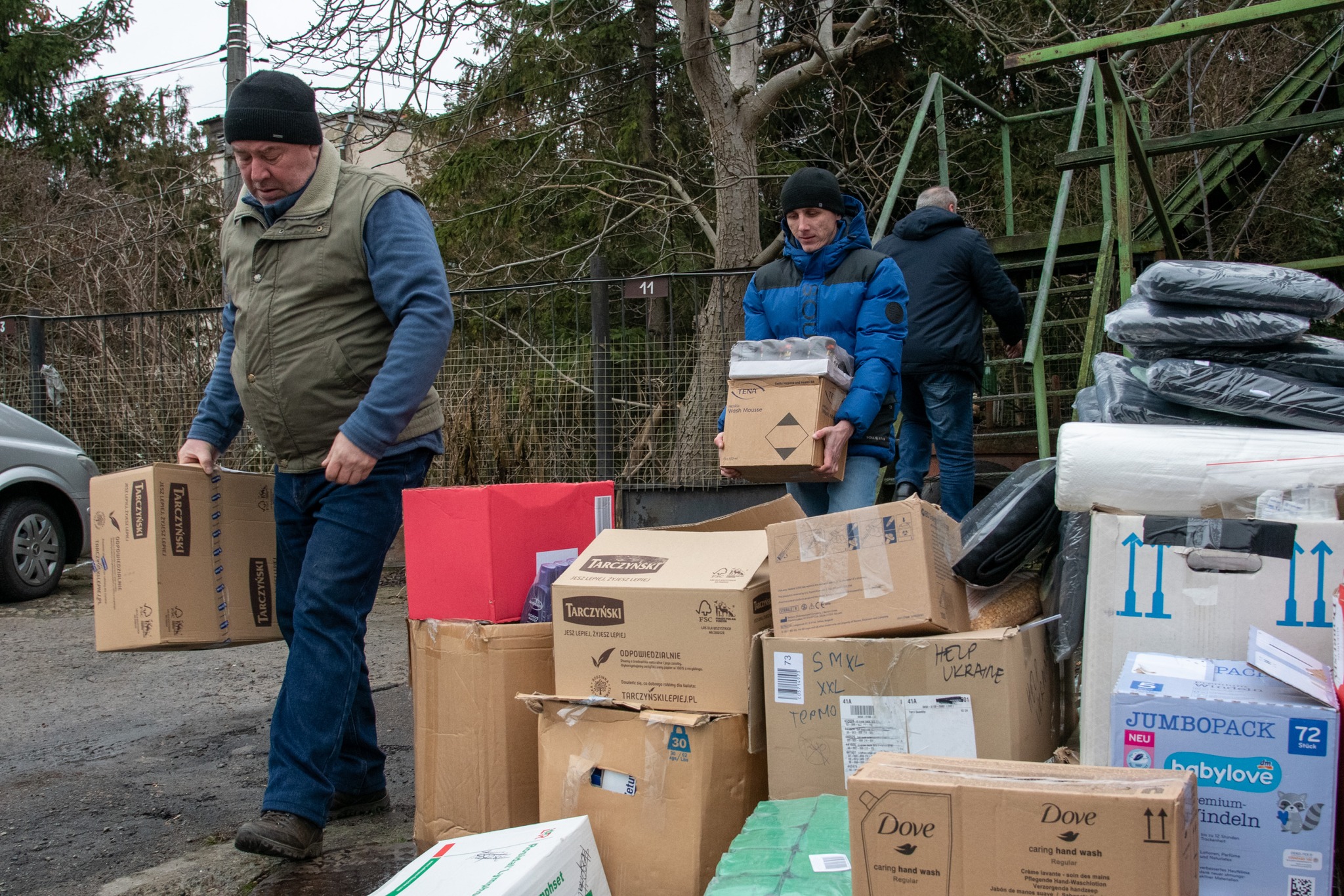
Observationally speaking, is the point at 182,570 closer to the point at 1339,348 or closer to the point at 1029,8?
the point at 1339,348

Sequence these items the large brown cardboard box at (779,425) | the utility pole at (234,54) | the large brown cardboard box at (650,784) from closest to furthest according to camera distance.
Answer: the large brown cardboard box at (650,784), the large brown cardboard box at (779,425), the utility pole at (234,54)

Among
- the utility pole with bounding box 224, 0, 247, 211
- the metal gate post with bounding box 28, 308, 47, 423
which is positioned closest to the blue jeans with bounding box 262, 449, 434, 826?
the metal gate post with bounding box 28, 308, 47, 423

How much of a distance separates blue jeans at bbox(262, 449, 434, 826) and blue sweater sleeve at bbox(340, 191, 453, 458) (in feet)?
0.57

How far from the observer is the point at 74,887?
103 inches

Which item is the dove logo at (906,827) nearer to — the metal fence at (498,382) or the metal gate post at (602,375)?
the metal fence at (498,382)

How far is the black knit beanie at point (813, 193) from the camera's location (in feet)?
11.3

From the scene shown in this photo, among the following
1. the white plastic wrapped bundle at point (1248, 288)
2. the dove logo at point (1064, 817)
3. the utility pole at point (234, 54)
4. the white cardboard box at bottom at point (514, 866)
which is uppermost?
the utility pole at point (234, 54)

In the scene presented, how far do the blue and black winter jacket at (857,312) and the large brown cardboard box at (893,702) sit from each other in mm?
1151

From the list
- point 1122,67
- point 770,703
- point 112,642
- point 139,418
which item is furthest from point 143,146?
point 770,703

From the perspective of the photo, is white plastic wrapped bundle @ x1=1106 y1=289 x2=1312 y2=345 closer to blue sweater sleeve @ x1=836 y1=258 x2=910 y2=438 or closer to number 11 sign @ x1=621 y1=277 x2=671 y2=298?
blue sweater sleeve @ x1=836 y1=258 x2=910 y2=438

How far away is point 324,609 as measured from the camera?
262 cm

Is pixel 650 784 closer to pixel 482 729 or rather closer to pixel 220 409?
pixel 482 729

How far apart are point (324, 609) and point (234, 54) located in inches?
327

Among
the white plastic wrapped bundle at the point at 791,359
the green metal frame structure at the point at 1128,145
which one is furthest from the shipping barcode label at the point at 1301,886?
the green metal frame structure at the point at 1128,145
